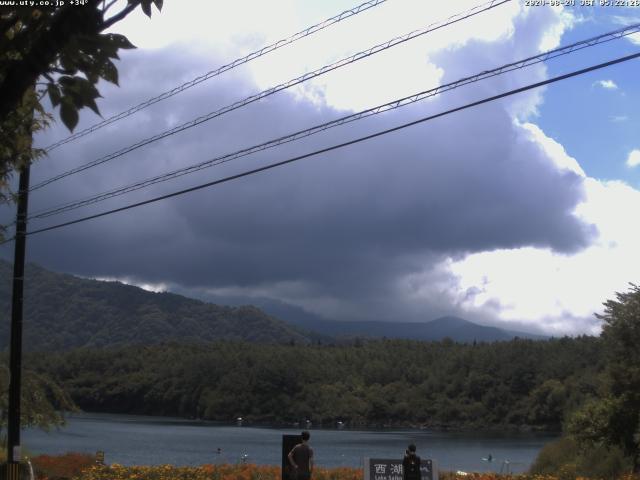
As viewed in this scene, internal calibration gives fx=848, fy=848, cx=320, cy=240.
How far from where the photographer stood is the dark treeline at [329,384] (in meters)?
113

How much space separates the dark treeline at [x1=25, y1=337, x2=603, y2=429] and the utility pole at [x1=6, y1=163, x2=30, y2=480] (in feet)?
→ 312

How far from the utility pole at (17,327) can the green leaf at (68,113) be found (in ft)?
48.7

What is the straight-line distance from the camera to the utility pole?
18359 millimetres

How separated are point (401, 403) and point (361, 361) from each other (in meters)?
18.9

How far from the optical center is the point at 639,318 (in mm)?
28109

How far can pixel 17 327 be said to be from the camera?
62.8ft

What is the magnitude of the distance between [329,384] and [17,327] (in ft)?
362

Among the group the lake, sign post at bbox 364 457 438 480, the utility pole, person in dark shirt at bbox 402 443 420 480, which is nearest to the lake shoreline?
the lake

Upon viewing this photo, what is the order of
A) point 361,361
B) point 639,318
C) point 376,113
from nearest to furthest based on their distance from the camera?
point 376,113
point 639,318
point 361,361

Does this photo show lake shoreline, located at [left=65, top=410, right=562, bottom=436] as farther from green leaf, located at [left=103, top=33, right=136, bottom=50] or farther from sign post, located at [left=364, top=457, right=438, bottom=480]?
green leaf, located at [left=103, top=33, right=136, bottom=50]

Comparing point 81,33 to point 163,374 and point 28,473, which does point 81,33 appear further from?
point 163,374

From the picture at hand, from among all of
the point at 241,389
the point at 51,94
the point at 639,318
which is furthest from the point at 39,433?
the point at 51,94

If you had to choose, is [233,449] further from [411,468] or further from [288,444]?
[288,444]

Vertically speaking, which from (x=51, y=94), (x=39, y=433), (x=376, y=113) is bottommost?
(x=39, y=433)
